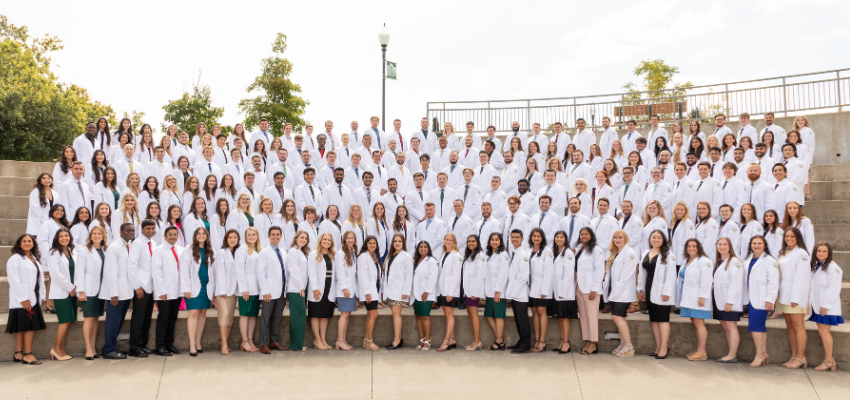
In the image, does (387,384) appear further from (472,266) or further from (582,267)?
(582,267)

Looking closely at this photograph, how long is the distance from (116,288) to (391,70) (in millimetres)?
12431

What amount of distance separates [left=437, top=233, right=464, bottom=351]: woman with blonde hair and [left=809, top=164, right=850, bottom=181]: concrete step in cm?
1026

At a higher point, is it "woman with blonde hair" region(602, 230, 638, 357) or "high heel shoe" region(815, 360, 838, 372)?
"woman with blonde hair" region(602, 230, 638, 357)

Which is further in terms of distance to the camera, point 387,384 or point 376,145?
point 376,145

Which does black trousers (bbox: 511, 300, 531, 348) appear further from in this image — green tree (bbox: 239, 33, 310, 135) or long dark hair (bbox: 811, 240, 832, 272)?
green tree (bbox: 239, 33, 310, 135)

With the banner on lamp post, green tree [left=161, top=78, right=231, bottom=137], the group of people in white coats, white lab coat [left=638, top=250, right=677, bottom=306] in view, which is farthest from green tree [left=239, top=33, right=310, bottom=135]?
white lab coat [left=638, top=250, right=677, bottom=306]

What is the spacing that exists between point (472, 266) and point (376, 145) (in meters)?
7.26

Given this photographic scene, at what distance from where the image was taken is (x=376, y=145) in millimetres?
16281

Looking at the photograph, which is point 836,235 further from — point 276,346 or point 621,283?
point 276,346

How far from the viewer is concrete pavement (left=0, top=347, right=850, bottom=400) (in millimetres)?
8266

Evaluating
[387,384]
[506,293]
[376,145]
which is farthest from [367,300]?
[376,145]

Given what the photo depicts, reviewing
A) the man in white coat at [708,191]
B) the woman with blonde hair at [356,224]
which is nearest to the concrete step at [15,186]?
the woman with blonde hair at [356,224]

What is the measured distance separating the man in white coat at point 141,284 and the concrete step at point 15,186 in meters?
7.42

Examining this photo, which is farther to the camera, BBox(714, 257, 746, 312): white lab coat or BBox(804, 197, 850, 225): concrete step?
BBox(804, 197, 850, 225): concrete step
